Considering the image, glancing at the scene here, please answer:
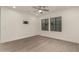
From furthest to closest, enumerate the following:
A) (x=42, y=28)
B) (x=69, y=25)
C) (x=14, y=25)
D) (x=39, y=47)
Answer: (x=42, y=28), (x=14, y=25), (x=69, y=25), (x=39, y=47)

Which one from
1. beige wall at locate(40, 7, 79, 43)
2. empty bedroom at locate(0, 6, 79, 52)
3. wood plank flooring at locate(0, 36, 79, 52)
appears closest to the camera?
wood plank flooring at locate(0, 36, 79, 52)

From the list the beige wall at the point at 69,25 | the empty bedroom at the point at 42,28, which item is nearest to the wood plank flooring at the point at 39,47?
the empty bedroom at the point at 42,28

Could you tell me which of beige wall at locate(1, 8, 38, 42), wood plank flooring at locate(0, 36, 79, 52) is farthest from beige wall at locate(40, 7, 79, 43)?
beige wall at locate(1, 8, 38, 42)

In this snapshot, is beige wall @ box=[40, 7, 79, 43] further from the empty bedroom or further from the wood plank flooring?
the wood plank flooring

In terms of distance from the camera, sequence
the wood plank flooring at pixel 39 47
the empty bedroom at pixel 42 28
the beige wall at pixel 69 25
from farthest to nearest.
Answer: the beige wall at pixel 69 25, the empty bedroom at pixel 42 28, the wood plank flooring at pixel 39 47

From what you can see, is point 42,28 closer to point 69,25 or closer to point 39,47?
point 69,25

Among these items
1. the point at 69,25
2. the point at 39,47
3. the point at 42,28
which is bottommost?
the point at 39,47

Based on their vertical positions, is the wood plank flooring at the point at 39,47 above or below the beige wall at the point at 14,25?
below

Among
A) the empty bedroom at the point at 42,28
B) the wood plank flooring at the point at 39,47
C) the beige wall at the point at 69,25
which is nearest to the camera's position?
the wood plank flooring at the point at 39,47

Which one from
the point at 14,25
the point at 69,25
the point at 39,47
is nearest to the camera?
the point at 39,47

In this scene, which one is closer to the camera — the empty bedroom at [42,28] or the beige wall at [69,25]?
the empty bedroom at [42,28]

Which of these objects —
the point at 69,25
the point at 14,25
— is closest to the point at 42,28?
the point at 14,25

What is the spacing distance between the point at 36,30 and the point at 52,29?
2701mm

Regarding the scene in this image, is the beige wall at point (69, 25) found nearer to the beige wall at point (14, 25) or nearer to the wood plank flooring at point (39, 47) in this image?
the wood plank flooring at point (39, 47)
